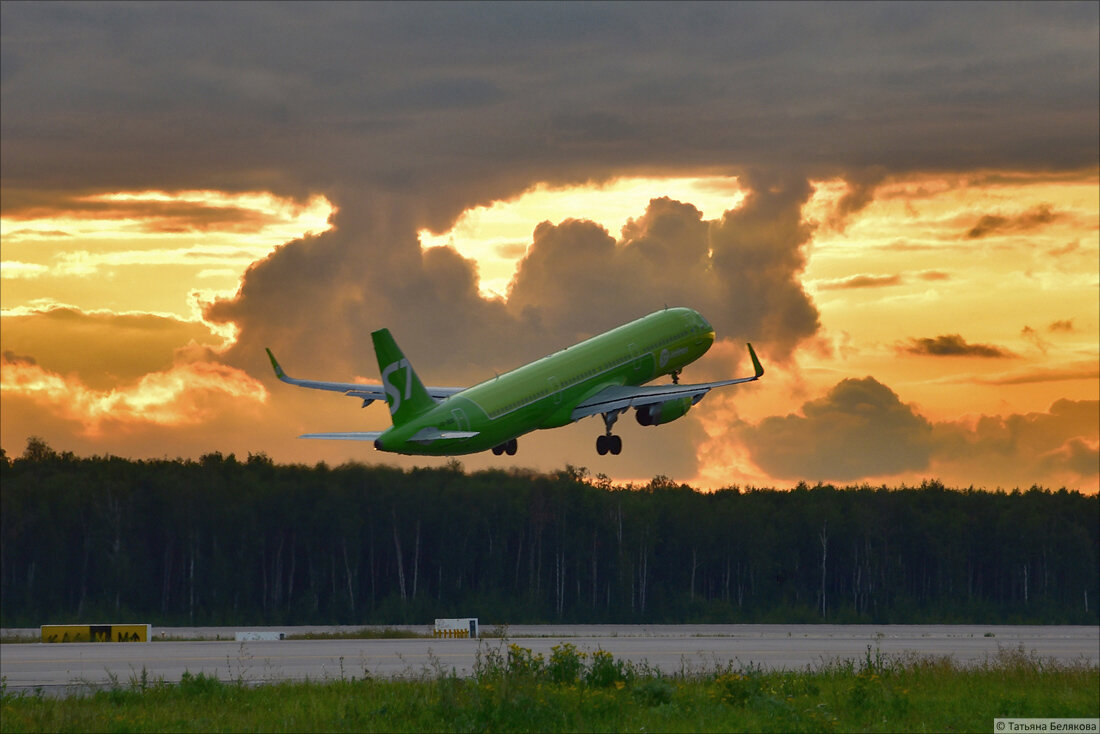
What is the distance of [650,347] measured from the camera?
274 ft

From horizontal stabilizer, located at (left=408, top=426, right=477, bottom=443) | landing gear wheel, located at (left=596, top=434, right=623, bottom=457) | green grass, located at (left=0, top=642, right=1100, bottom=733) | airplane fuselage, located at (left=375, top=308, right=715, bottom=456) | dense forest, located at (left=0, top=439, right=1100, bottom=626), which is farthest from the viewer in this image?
dense forest, located at (left=0, top=439, right=1100, bottom=626)

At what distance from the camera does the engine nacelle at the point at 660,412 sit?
7850 centimetres

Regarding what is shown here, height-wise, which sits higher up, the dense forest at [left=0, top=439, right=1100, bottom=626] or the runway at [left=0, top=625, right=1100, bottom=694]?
the dense forest at [left=0, top=439, right=1100, bottom=626]

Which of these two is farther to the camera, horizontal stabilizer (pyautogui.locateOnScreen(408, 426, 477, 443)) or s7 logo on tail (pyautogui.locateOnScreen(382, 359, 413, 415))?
s7 logo on tail (pyautogui.locateOnScreen(382, 359, 413, 415))

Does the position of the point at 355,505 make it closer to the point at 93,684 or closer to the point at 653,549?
the point at 653,549

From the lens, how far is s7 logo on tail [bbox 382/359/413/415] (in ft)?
234

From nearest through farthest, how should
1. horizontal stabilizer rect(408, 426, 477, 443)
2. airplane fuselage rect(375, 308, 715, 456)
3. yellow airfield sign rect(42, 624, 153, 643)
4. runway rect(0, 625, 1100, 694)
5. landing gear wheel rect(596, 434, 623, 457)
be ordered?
runway rect(0, 625, 1100, 694) → horizontal stabilizer rect(408, 426, 477, 443) → airplane fuselage rect(375, 308, 715, 456) → landing gear wheel rect(596, 434, 623, 457) → yellow airfield sign rect(42, 624, 153, 643)

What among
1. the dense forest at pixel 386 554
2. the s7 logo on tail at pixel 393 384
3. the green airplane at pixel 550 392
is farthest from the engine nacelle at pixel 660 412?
the dense forest at pixel 386 554

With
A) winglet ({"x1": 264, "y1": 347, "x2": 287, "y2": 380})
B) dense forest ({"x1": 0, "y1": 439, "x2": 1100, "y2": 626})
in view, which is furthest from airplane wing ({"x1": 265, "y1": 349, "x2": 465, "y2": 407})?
dense forest ({"x1": 0, "y1": 439, "x2": 1100, "y2": 626})

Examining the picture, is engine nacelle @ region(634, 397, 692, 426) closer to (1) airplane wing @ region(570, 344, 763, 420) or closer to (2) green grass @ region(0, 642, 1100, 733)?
(1) airplane wing @ region(570, 344, 763, 420)

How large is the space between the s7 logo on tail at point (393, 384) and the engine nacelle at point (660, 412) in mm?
14007

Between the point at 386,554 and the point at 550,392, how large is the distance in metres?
94.2

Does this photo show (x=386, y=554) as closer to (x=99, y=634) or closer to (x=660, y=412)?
(x=99, y=634)

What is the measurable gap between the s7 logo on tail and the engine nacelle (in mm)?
14007
